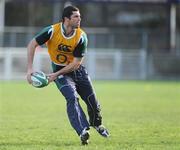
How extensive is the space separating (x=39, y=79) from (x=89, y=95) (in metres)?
1.02

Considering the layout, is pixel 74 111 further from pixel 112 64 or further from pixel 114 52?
pixel 114 52

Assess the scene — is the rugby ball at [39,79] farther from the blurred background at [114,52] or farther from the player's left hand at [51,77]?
the blurred background at [114,52]

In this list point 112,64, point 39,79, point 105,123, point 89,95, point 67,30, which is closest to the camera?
point 39,79

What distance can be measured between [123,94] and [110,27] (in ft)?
71.8

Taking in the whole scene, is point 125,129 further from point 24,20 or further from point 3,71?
point 24,20

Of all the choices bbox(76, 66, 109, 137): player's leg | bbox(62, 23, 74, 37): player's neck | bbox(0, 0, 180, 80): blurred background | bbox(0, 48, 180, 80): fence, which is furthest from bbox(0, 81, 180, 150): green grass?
bbox(0, 0, 180, 80): blurred background

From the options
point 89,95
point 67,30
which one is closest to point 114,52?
point 89,95

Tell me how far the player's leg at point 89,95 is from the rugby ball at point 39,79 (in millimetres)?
706

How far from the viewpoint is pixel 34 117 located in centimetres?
1536

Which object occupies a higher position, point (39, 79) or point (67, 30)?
point (67, 30)

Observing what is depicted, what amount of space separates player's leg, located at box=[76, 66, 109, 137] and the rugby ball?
706mm

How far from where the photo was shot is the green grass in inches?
404

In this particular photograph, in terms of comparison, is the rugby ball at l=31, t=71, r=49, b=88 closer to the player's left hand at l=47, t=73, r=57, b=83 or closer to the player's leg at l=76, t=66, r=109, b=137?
the player's left hand at l=47, t=73, r=57, b=83

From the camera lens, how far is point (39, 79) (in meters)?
10.0
